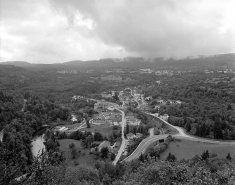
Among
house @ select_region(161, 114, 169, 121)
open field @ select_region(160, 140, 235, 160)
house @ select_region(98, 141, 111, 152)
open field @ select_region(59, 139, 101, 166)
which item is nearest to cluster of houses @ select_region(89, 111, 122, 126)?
house @ select_region(161, 114, 169, 121)

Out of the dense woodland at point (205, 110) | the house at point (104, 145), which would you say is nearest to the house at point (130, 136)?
the house at point (104, 145)

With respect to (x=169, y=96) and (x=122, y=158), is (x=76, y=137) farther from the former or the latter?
(x=169, y=96)

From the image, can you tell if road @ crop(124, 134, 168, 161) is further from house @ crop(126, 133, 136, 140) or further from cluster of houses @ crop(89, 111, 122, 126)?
cluster of houses @ crop(89, 111, 122, 126)

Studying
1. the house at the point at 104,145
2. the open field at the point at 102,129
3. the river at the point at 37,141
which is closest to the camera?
the house at the point at 104,145

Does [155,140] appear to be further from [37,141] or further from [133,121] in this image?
[37,141]

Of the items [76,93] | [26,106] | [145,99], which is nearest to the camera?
[26,106]

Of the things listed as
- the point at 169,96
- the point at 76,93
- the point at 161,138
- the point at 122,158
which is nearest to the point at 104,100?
the point at 76,93

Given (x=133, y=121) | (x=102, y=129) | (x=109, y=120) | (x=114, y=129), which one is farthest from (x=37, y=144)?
(x=133, y=121)

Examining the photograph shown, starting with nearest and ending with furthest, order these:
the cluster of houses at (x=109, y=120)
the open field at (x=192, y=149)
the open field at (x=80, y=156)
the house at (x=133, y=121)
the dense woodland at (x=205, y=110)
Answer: the open field at (x=192, y=149) < the open field at (x=80, y=156) < the dense woodland at (x=205, y=110) < the house at (x=133, y=121) < the cluster of houses at (x=109, y=120)

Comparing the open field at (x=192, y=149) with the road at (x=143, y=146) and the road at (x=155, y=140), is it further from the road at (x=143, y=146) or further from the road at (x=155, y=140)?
the road at (x=143, y=146)
